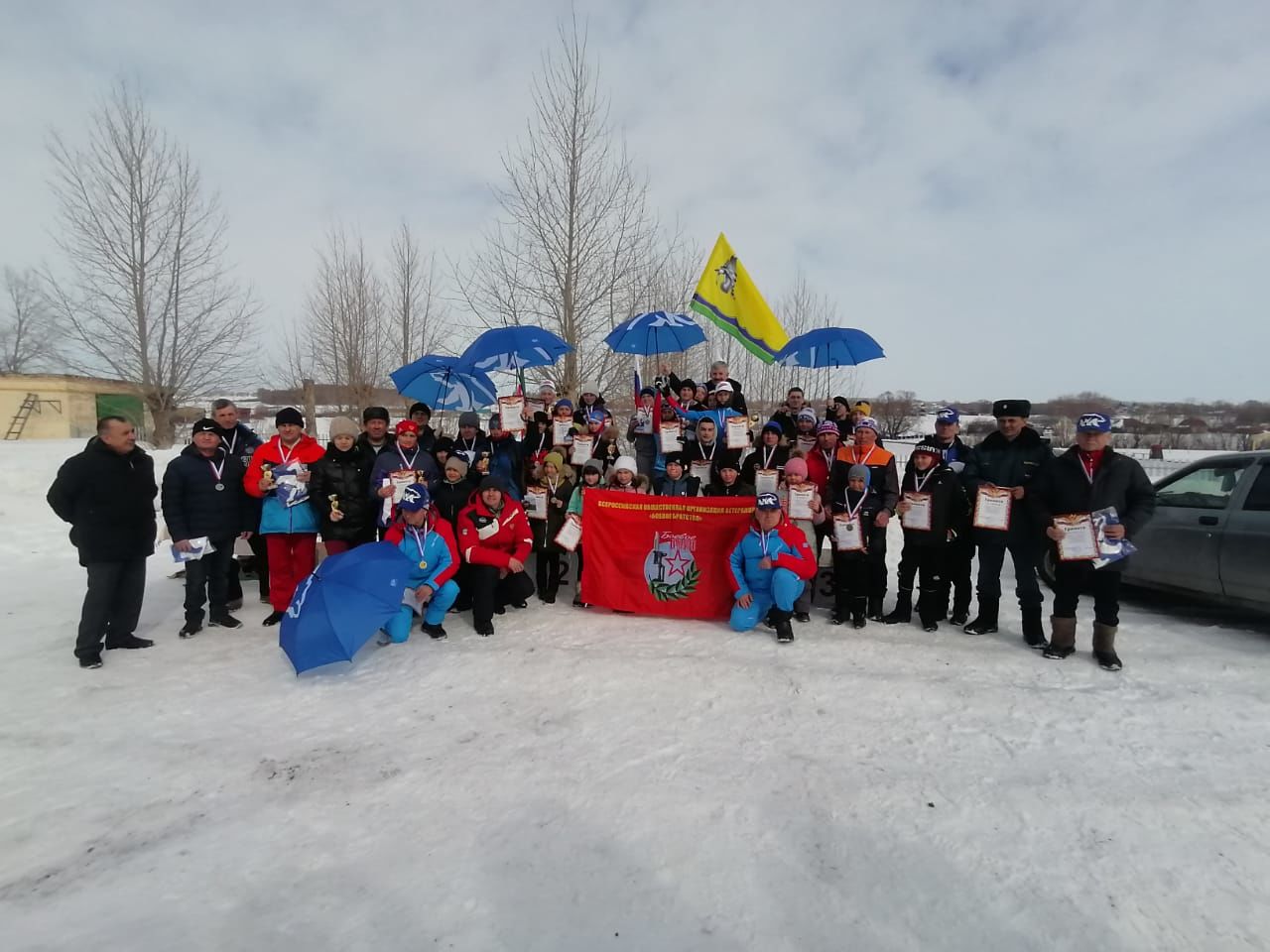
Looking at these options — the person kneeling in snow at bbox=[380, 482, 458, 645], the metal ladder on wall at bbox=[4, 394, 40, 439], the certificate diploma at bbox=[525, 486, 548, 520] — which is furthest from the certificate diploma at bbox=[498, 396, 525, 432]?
the metal ladder on wall at bbox=[4, 394, 40, 439]

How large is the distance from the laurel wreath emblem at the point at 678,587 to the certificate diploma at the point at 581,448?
1.67 m

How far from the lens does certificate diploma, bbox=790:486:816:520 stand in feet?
19.4

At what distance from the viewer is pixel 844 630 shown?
232 inches

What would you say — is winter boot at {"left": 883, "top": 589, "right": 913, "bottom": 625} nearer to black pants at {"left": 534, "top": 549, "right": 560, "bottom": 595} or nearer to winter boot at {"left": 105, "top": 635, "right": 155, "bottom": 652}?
black pants at {"left": 534, "top": 549, "right": 560, "bottom": 595}

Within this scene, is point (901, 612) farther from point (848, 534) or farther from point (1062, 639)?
point (1062, 639)

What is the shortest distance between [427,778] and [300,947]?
111cm

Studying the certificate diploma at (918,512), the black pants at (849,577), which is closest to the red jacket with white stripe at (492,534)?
the black pants at (849,577)

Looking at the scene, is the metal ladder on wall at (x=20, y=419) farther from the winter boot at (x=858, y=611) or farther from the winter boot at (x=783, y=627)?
the winter boot at (x=858, y=611)

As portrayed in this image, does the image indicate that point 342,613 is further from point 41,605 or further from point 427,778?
point 41,605

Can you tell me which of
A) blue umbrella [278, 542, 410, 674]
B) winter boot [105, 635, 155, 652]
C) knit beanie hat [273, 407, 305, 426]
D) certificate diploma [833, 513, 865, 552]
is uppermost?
knit beanie hat [273, 407, 305, 426]

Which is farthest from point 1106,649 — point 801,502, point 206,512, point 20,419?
point 20,419

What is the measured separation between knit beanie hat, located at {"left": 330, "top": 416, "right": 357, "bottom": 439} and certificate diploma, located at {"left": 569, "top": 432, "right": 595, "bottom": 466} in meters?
2.28

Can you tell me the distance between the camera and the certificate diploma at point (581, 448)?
23.2 ft

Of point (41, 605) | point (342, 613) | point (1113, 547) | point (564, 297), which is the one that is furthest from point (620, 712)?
point (564, 297)
